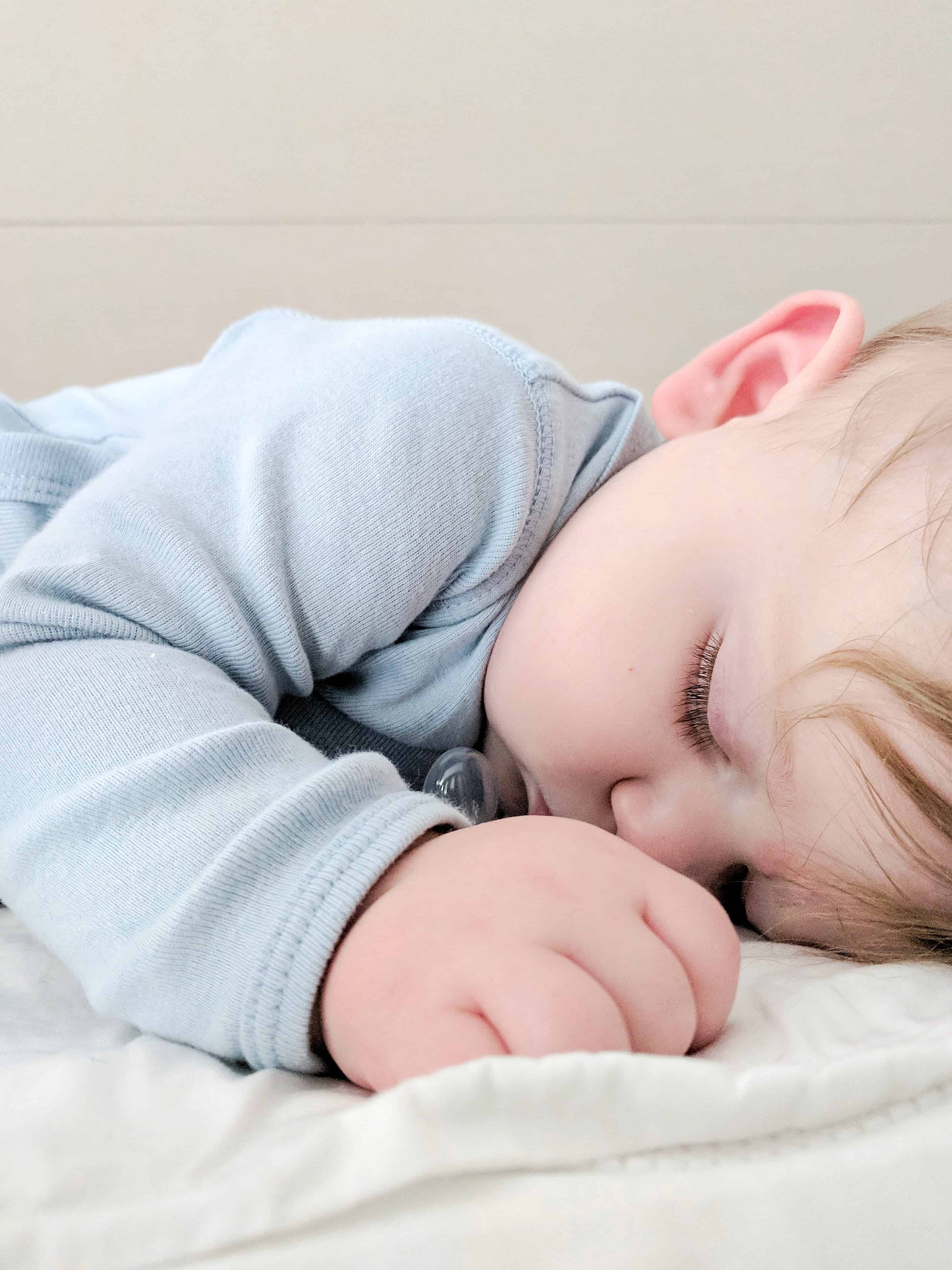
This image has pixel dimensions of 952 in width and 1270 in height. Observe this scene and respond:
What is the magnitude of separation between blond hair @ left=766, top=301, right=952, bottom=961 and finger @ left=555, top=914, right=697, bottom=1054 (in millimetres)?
144

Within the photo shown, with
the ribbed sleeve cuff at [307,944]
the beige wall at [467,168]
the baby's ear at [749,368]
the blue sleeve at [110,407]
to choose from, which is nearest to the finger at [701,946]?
the ribbed sleeve cuff at [307,944]

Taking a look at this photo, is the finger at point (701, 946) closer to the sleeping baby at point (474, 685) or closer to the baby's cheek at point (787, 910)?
the sleeping baby at point (474, 685)

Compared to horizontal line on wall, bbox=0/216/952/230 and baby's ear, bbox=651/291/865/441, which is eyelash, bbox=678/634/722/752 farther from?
horizontal line on wall, bbox=0/216/952/230

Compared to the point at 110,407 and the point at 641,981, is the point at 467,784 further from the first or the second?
the point at 110,407

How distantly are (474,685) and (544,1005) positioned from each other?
357 millimetres

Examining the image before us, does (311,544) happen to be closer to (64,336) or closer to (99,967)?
(99,967)

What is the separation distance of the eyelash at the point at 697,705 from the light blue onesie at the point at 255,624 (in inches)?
6.0

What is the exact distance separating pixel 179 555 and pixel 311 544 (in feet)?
0.24

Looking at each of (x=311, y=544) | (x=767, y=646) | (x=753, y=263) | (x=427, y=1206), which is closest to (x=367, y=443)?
(x=311, y=544)

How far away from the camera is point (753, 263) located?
1431mm

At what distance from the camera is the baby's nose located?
0.57 meters

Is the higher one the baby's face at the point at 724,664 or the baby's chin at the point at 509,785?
the baby's face at the point at 724,664

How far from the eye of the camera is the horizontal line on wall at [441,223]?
1262 mm

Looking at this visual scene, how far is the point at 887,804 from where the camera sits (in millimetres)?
476
